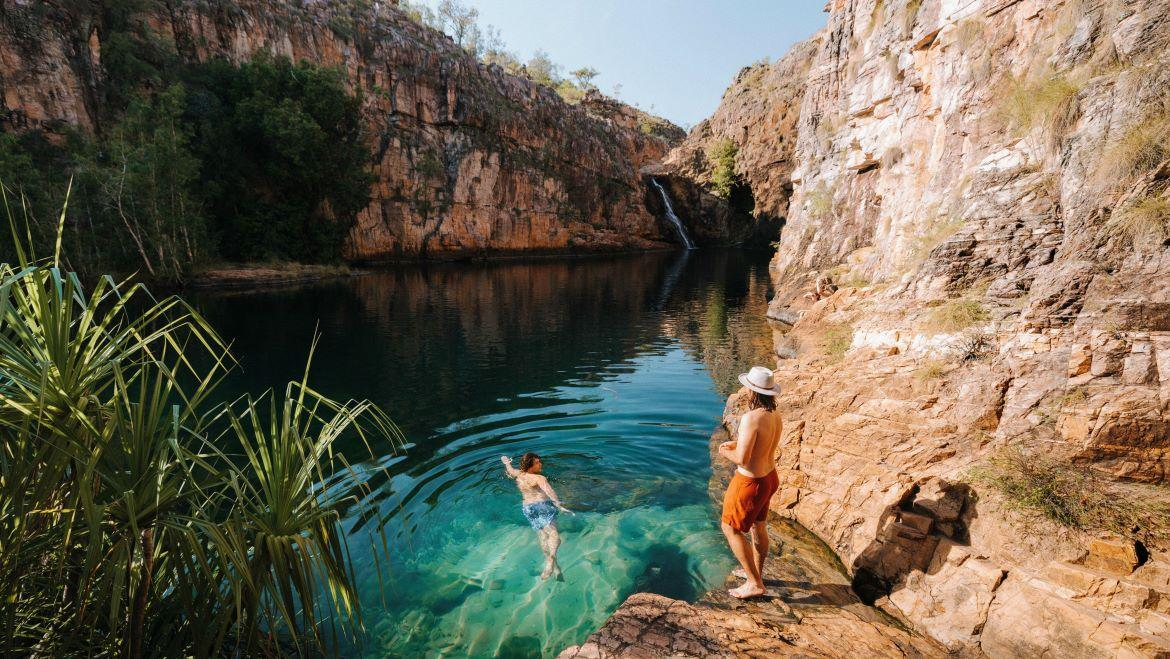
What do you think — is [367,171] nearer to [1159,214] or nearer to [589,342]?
[589,342]

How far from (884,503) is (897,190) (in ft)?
48.0

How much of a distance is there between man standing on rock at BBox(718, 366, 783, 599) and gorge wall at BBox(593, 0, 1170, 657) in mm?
1038

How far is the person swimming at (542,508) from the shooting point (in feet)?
17.6

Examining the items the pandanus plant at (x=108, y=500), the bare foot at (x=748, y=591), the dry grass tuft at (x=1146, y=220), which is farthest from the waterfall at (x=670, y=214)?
the pandanus plant at (x=108, y=500)

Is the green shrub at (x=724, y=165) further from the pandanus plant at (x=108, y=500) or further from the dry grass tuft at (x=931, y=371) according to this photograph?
the pandanus plant at (x=108, y=500)

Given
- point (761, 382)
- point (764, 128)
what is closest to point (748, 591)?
point (761, 382)

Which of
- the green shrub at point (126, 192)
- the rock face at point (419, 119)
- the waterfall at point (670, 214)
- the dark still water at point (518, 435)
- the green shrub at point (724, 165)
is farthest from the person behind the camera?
the waterfall at point (670, 214)

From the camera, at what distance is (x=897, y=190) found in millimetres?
16047

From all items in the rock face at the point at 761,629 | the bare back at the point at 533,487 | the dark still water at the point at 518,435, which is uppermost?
the rock face at the point at 761,629

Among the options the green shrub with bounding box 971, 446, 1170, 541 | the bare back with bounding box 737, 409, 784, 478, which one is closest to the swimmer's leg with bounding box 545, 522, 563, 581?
the bare back with bounding box 737, 409, 784, 478

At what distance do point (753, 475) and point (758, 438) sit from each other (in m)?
0.34

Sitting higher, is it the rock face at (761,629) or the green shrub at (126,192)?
the green shrub at (126,192)

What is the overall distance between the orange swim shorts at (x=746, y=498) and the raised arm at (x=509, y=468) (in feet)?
10.4

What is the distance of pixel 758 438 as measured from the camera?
4.11 meters
